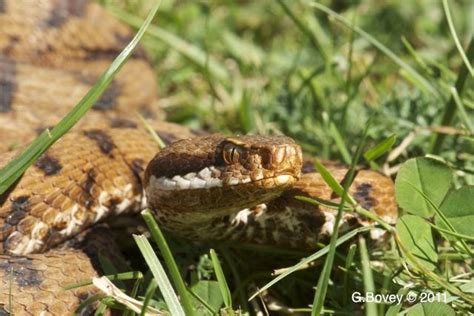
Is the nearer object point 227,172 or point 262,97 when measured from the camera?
point 227,172

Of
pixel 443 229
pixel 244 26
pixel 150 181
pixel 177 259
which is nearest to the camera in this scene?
pixel 443 229

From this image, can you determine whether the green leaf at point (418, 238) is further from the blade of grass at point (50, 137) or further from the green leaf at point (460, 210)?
the blade of grass at point (50, 137)

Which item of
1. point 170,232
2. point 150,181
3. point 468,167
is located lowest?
point 468,167

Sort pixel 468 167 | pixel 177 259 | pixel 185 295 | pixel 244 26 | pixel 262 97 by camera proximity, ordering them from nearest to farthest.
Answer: pixel 185 295 → pixel 177 259 → pixel 468 167 → pixel 262 97 → pixel 244 26

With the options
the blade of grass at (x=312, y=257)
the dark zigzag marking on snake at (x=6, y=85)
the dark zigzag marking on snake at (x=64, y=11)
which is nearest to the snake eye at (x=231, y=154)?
the blade of grass at (x=312, y=257)

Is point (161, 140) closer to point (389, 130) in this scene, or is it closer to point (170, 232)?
point (170, 232)

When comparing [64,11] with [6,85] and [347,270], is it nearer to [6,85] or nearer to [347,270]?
[6,85]

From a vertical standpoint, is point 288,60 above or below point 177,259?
above

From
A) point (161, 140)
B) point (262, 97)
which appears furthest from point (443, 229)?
point (262, 97)
